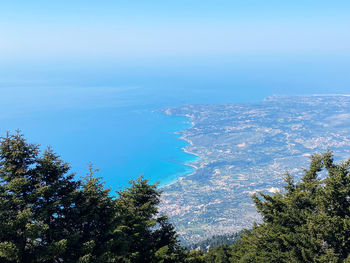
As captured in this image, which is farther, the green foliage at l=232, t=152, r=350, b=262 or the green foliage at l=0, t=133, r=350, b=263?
the green foliage at l=232, t=152, r=350, b=262

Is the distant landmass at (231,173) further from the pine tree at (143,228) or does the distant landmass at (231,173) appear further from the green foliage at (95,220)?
the pine tree at (143,228)

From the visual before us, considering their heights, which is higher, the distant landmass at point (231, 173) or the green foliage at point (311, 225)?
the distant landmass at point (231, 173)

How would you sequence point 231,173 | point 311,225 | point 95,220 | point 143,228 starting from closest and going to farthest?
point 95,220 < point 311,225 < point 143,228 < point 231,173

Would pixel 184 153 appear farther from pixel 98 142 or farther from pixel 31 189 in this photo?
pixel 31 189

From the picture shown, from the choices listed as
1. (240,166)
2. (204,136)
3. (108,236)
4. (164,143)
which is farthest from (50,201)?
(204,136)

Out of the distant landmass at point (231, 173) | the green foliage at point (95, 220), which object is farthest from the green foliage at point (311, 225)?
the distant landmass at point (231, 173)

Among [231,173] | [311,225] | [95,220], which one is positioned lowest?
[311,225]

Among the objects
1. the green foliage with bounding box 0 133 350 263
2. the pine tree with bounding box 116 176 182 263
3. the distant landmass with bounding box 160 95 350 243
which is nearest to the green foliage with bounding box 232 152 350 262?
the green foliage with bounding box 0 133 350 263

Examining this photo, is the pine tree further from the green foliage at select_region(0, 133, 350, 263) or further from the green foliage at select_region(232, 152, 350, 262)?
the green foliage at select_region(232, 152, 350, 262)

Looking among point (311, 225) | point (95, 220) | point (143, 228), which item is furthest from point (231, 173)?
point (95, 220)

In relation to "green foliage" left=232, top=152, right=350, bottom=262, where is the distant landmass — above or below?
above

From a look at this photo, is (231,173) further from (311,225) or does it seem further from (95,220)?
(95,220)
